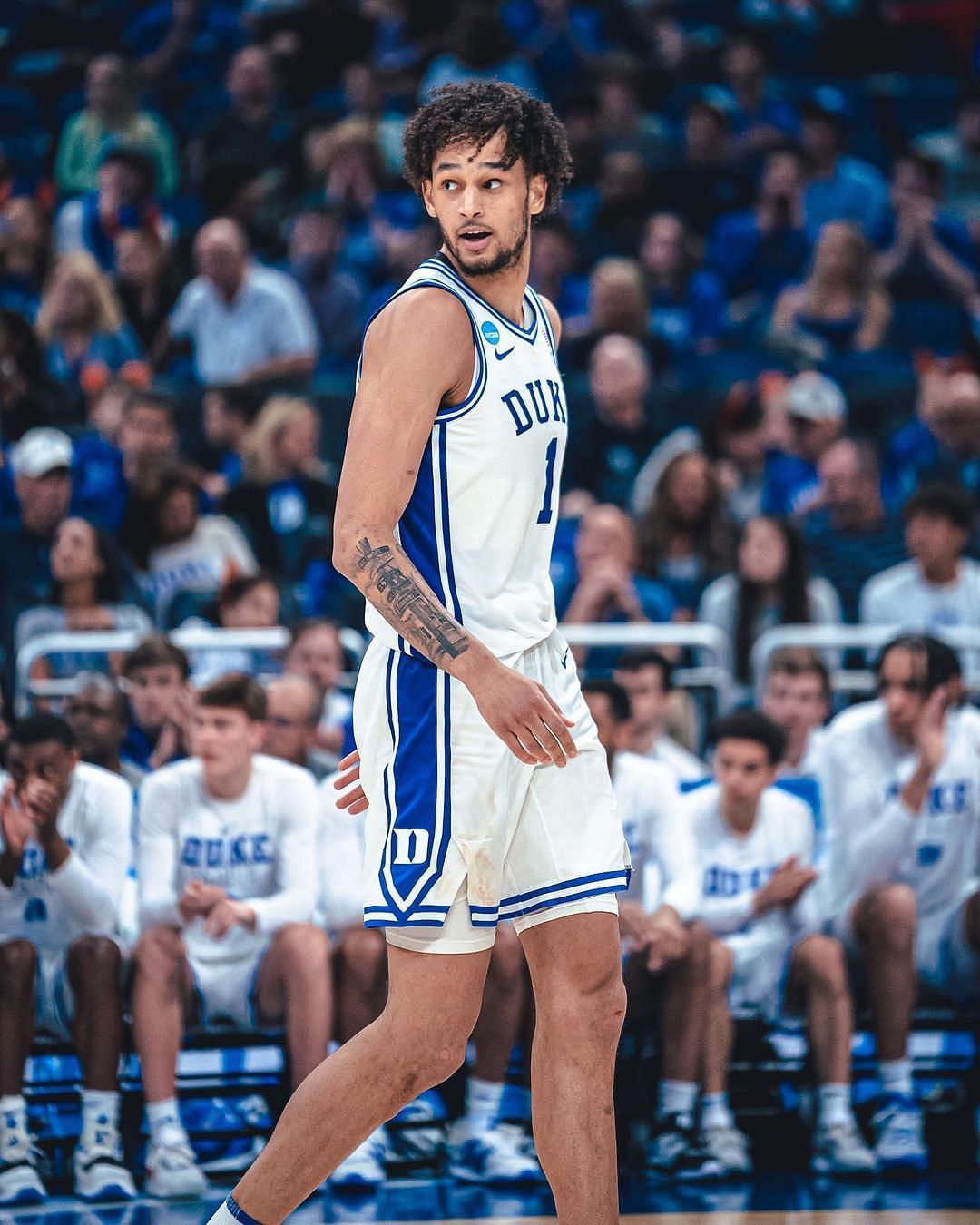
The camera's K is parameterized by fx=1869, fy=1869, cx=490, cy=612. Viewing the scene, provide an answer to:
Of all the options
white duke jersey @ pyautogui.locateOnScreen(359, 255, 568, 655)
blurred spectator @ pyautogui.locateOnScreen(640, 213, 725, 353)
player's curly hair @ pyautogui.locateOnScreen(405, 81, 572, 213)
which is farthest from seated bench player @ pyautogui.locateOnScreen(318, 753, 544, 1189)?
blurred spectator @ pyautogui.locateOnScreen(640, 213, 725, 353)

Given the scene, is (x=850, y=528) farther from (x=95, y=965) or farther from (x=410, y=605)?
(x=410, y=605)

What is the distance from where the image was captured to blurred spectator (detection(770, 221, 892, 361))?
929 cm

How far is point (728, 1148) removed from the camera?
4.99 metres

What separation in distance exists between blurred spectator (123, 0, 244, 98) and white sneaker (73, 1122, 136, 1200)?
27.0 feet

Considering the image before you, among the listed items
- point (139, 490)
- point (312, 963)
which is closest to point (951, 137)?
point (139, 490)

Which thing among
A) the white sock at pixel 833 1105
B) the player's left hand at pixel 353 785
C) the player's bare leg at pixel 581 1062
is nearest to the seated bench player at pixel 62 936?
the player's left hand at pixel 353 785

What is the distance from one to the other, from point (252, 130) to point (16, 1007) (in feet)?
23.8

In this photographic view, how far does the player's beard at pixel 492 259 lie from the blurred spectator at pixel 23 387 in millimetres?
4944

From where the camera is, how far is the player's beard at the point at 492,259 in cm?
325

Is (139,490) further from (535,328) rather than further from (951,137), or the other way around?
(951,137)

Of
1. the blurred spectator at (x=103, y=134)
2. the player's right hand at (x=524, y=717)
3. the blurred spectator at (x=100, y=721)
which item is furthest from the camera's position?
the blurred spectator at (x=103, y=134)

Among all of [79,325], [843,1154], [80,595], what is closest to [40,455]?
[80,595]

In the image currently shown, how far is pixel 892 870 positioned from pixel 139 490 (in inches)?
128

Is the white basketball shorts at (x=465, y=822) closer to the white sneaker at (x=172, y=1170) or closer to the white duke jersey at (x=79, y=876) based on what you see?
the white sneaker at (x=172, y=1170)
